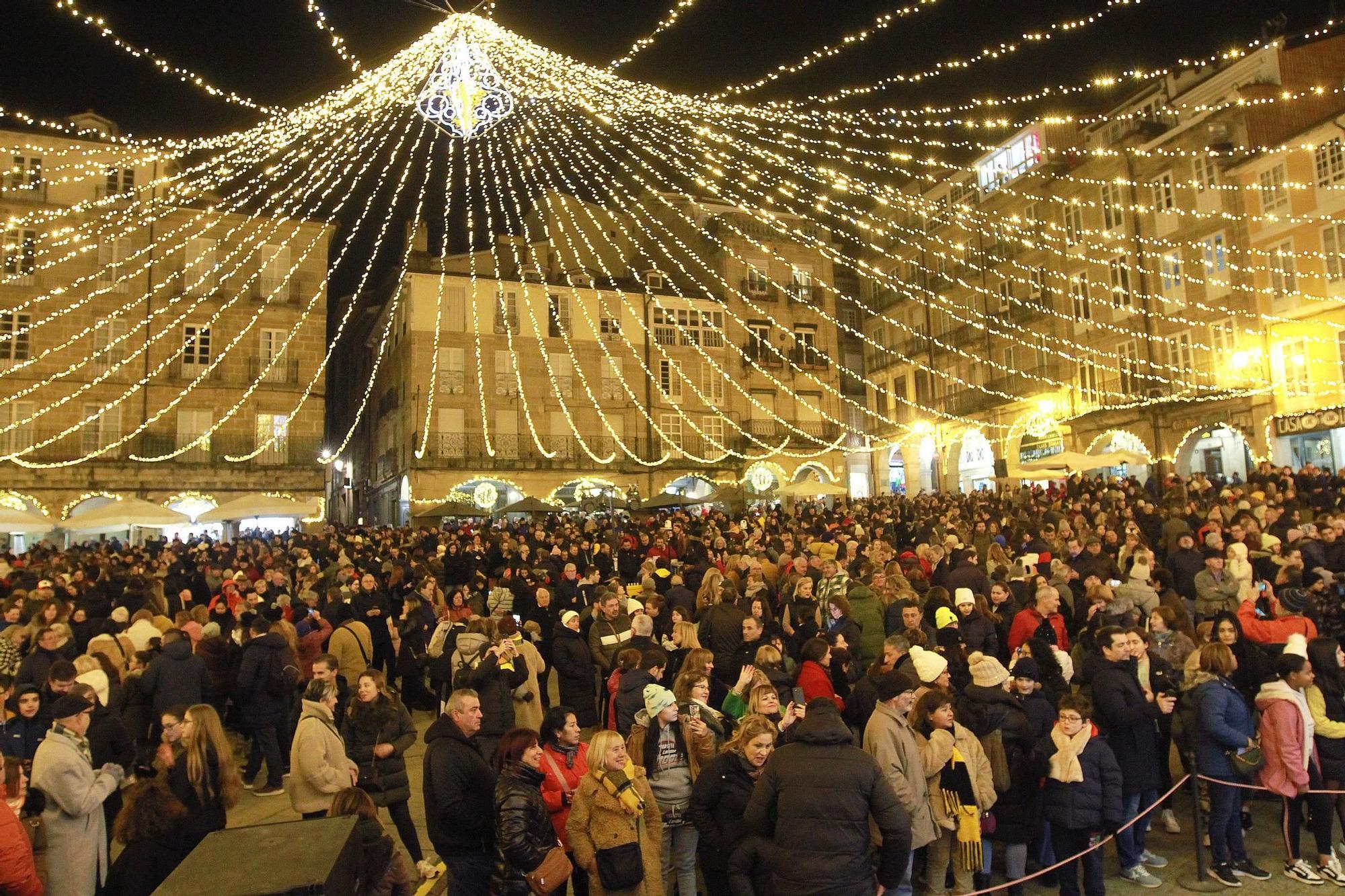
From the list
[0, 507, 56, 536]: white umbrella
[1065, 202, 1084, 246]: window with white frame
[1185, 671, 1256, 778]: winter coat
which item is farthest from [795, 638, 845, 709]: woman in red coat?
[1065, 202, 1084, 246]: window with white frame

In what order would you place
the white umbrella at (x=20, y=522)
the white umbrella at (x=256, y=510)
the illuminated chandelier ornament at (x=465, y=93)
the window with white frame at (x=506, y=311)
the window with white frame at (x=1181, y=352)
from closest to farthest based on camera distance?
the illuminated chandelier ornament at (x=465, y=93)
the white umbrella at (x=20, y=522)
the white umbrella at (x=256, y=510)
the window with white frame at (x=1181, y=352)
the window with white frame at (x=506, y=311)

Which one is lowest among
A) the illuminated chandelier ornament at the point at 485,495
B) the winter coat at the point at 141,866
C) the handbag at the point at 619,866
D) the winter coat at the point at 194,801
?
the handbag at the point at 619,866

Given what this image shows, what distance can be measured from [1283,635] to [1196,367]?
72.8 ft

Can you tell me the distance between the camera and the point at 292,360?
32.2 metres

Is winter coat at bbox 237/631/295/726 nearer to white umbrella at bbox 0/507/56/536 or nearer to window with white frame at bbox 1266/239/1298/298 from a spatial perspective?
white umbrella at bbox 0/507/56/536

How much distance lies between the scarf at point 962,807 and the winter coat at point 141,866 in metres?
3.88

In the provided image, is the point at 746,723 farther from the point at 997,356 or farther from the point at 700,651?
the point at 997,356

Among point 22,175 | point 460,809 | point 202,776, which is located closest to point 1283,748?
point 460,809

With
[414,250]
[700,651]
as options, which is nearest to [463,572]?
[700,651]

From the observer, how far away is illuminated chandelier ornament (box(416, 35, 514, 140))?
10.3 metres

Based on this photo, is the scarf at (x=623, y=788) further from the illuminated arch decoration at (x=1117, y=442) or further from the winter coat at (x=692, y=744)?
the illuminated arch decoration at (x=1117, y=442)

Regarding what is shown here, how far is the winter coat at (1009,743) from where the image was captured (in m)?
5.11

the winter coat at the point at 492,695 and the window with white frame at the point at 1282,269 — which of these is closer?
the winter coat at the point at 492,695

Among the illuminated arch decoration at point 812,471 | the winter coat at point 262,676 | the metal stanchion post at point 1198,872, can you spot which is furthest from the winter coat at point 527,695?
the illuminated arch decoration at point 812,471
